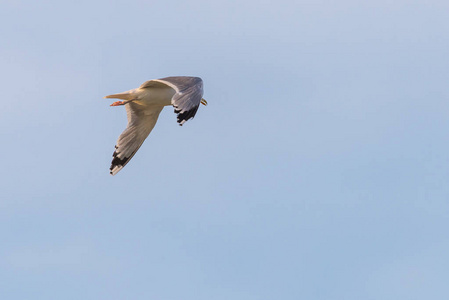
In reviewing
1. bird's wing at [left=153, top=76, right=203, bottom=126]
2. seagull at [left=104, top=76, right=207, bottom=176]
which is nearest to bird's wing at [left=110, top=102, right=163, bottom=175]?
seagull at [left=104, top=76, right=207, bottom=176]

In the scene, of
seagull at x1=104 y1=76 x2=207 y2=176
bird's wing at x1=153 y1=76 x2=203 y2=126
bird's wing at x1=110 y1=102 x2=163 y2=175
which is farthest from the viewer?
bird's wing at x1=110 y1=102 x2=163 y2=175

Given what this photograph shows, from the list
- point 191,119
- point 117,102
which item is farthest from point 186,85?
point 117,102

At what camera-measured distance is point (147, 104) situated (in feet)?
85.4

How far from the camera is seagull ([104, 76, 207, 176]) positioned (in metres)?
21.3

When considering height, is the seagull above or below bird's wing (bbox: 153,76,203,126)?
above

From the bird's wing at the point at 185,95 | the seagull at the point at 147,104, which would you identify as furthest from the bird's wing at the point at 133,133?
the bird's wing at the point at 185,95

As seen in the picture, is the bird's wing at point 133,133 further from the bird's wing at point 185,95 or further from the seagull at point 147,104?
the bird's wing at point 185,95

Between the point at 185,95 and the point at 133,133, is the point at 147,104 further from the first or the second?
the point at 185,95

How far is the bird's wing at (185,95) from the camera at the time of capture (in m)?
20.4

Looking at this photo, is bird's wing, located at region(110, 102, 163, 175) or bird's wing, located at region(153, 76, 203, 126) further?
bird's wing, located at region(110, 102, 163, 175)

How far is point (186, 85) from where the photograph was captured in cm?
2220

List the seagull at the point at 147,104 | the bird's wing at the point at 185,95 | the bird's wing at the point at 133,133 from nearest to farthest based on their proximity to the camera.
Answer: the bird's wing at the point at 185,95, the seagull at the point at 147,104, the bird's wing at the point at 133,133

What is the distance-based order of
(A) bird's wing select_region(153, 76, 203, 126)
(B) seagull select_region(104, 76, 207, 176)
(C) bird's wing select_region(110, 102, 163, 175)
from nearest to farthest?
(A) bird's wing select_region(153, 76, 203, 126), (B) seagull select_region(104, 76, 207, 176), (C) bird's wing select_region(110, 102, 163, 175)

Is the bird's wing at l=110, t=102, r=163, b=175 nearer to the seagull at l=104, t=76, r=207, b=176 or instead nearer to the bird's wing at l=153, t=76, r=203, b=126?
the seagull at l=104, t=76, r=207, b=176
